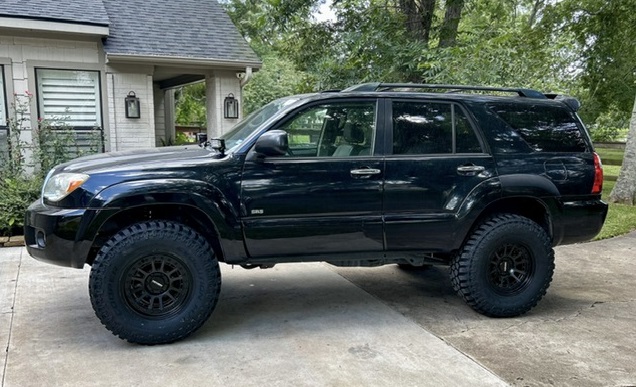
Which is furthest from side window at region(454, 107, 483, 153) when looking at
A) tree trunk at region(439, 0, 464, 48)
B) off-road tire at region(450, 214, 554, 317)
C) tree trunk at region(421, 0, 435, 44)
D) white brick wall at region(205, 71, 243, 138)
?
tree trunk at region(439, 0, 464, 48)

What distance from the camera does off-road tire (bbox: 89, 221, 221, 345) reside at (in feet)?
11.3

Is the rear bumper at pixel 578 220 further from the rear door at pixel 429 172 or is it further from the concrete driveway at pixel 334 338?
the rear door at pixel 429 172

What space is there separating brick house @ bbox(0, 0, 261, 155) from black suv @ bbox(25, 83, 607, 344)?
5281 mm

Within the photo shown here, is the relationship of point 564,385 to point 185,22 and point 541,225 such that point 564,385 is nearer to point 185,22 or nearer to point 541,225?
point 541,225

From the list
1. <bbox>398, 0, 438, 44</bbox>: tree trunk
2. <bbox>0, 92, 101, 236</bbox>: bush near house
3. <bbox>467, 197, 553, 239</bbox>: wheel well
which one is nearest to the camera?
<bbox>467, 197, 553, 239</bbox>: wheel well

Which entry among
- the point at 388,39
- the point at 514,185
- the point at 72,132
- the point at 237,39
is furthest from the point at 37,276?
the point at 388,39

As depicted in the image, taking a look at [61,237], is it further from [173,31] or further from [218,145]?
[173,31]

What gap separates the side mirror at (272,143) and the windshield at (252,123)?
27cm

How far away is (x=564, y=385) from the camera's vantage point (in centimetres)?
309

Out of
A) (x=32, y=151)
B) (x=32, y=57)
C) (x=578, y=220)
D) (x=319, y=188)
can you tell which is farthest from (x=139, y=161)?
(x=32, y=57)

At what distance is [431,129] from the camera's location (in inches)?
164

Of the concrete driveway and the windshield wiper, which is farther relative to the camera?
the windshield wiper

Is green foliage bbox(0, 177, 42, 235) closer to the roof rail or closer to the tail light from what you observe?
the roof rail

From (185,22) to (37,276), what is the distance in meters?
6.47
